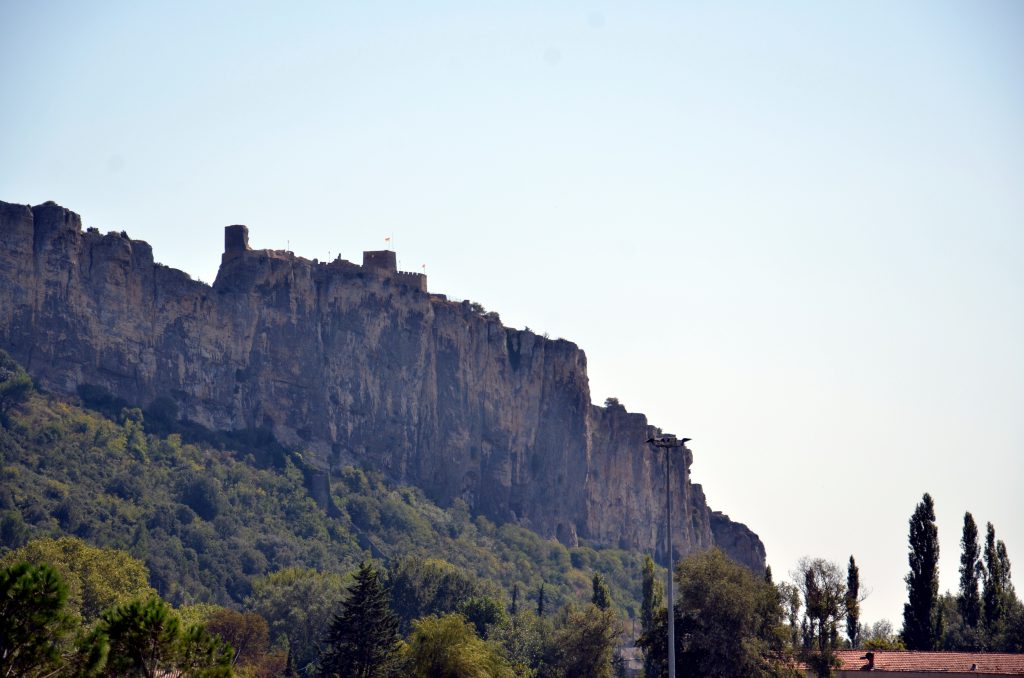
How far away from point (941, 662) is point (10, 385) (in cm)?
7222

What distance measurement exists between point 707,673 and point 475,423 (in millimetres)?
81246

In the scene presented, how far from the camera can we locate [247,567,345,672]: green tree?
315 feet

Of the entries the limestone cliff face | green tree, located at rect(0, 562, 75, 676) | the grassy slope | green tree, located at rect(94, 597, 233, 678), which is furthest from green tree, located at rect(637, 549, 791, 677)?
the limestone cliff face

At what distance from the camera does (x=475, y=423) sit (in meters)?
154

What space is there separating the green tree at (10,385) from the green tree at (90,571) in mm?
23456

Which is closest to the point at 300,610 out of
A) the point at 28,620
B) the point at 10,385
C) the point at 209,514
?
the point at 209,514

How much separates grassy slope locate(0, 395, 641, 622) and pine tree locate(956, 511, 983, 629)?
4634 centimetres

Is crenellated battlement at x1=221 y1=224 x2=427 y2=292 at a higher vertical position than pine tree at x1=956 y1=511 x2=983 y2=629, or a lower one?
higher

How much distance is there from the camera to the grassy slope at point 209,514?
114 metres

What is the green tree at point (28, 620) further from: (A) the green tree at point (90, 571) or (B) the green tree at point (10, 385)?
(B) the green tree at point (10, 385)

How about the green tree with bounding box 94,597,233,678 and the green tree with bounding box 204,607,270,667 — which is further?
the green tree with bounding box 204,607,270,667

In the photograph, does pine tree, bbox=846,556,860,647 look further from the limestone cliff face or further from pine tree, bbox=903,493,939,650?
the limestone cliff face

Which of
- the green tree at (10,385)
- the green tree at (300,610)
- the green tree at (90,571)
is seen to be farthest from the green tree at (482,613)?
the green tree at (10,385)

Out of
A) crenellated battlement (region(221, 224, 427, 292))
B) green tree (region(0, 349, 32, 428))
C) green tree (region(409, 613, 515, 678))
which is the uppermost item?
crenellated battlement (region(221, 224, 427, 292))
